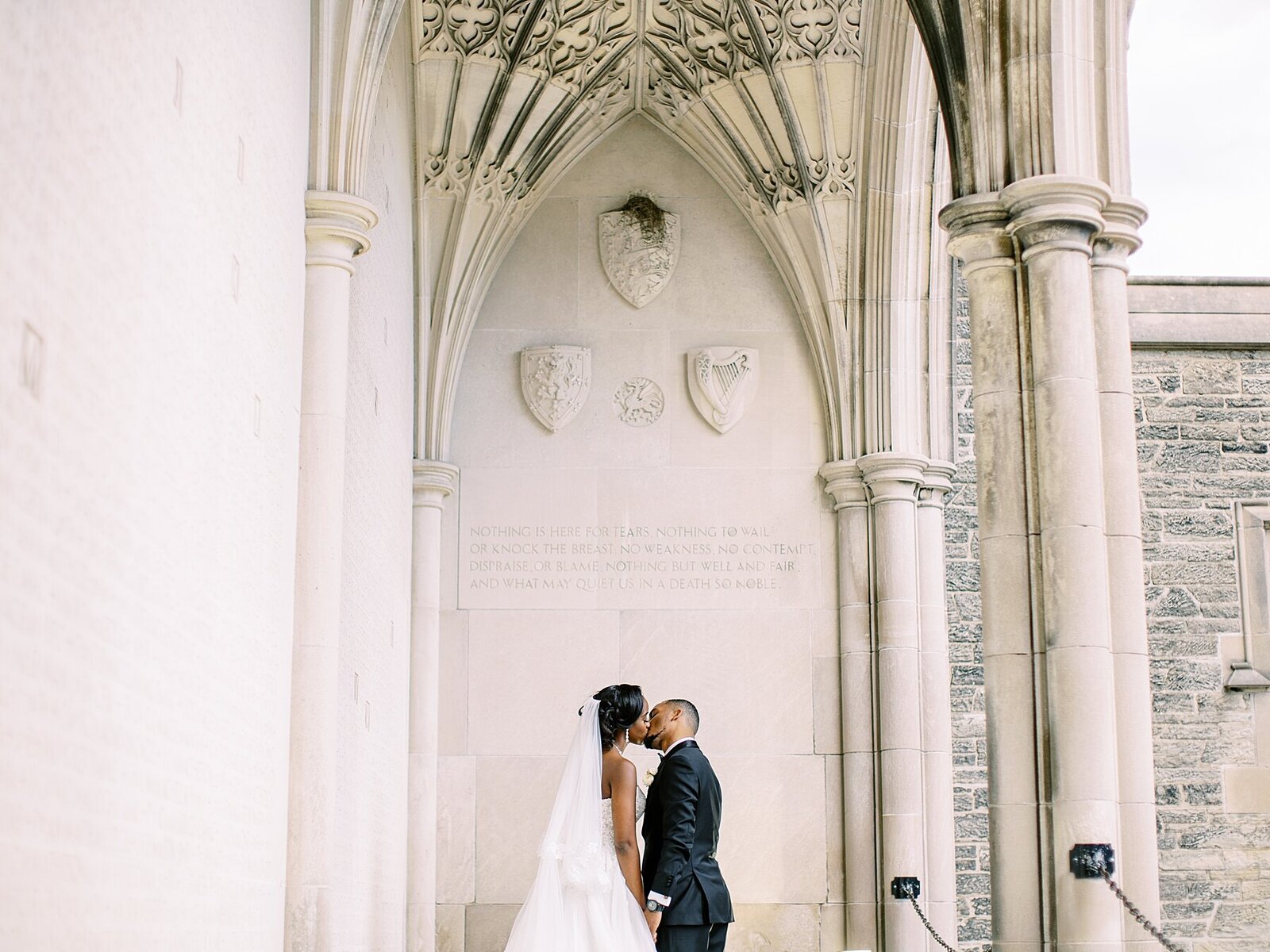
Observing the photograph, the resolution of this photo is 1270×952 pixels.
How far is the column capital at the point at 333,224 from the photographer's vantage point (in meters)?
6.73

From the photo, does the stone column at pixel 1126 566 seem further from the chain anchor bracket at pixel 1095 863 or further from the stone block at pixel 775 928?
the stone block at pixel 775 928

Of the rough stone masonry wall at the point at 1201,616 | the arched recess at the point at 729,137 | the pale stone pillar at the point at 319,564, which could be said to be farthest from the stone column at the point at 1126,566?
the rough stone masonry wall at the point at 1201,616

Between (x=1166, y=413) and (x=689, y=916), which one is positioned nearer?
(x=689, y=916)

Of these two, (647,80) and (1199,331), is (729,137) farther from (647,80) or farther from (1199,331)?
(1199,331)

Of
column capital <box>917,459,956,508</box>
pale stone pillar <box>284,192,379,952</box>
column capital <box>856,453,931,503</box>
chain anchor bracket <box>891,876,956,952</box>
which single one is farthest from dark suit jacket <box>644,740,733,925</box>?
column capital <box>917,459,956,508</box>

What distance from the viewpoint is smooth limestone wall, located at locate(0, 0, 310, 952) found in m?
3.46

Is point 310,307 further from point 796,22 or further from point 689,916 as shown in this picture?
point 796,22

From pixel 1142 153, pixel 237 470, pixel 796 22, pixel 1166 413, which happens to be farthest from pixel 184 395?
pixel 1142 153

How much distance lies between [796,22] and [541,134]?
163 cm

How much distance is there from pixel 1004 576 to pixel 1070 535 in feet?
0.96

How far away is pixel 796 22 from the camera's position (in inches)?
376

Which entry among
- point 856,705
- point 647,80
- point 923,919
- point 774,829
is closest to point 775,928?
point 774,829

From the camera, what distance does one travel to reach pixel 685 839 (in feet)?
18.4

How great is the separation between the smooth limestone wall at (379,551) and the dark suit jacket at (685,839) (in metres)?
1.79
